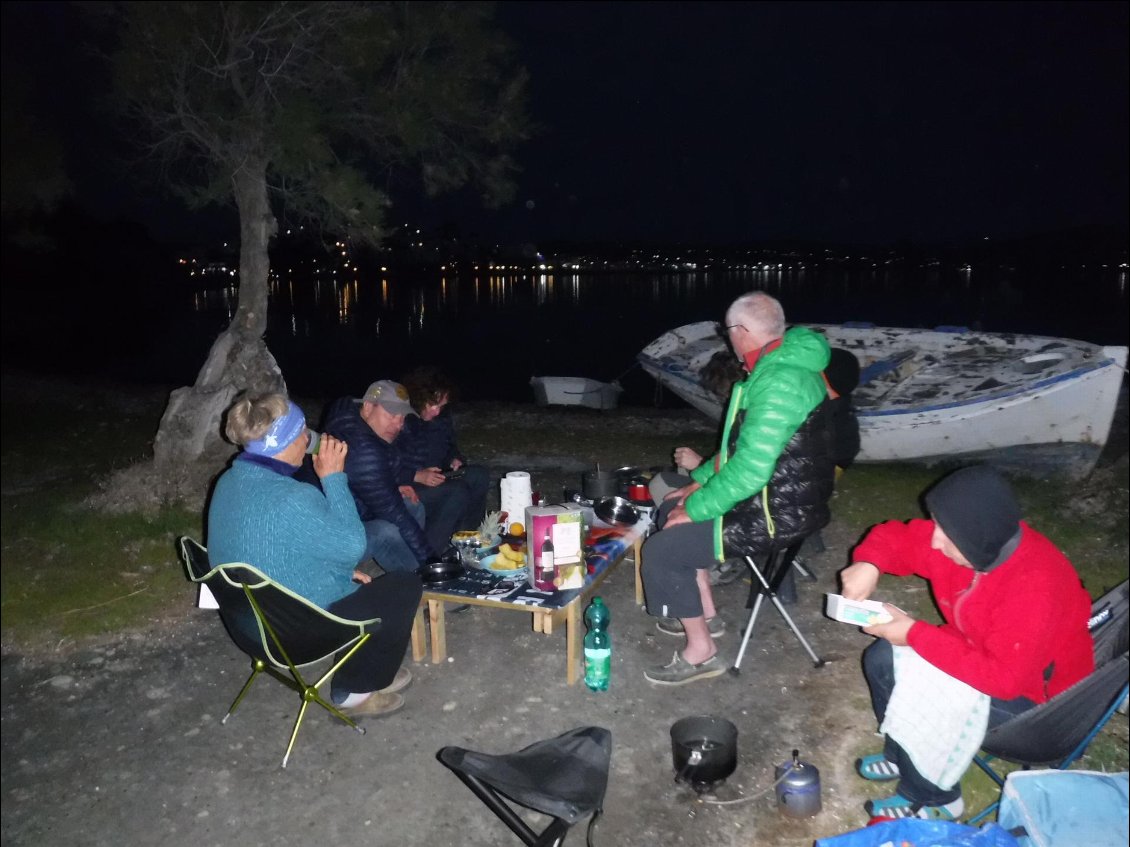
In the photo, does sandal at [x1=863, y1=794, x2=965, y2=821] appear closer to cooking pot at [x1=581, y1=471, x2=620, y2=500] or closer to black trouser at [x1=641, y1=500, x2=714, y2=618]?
black trouser at [x1=641, y1=500, x2=714, y2=618]

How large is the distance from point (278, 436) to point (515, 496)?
1.81 m

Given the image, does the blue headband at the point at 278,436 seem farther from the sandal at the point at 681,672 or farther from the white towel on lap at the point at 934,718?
the white towel on lap at the point at 934,718

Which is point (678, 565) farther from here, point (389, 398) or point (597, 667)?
point (389, 398)

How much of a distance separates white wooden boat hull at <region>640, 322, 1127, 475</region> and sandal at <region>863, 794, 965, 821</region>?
20.8 feet

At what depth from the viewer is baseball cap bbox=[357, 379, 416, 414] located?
4660 millimetres

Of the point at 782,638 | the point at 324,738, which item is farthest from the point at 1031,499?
the point at 324,738

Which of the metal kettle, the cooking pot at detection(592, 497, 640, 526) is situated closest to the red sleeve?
the metal kettle

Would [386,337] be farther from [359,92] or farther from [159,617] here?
[159,617]

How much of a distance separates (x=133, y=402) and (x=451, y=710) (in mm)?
14070

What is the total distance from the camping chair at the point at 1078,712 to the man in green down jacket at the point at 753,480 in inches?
52.1

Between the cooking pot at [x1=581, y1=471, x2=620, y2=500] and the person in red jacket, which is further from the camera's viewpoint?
the cooking pot at [x1=581, y1=471, x2=620, y2=500]

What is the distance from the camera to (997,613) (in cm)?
258

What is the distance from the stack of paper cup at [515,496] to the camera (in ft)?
15.9

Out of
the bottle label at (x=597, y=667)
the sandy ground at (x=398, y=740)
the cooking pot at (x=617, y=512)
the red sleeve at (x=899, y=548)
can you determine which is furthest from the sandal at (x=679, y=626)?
the red sleeve at (x=899, y=548)
